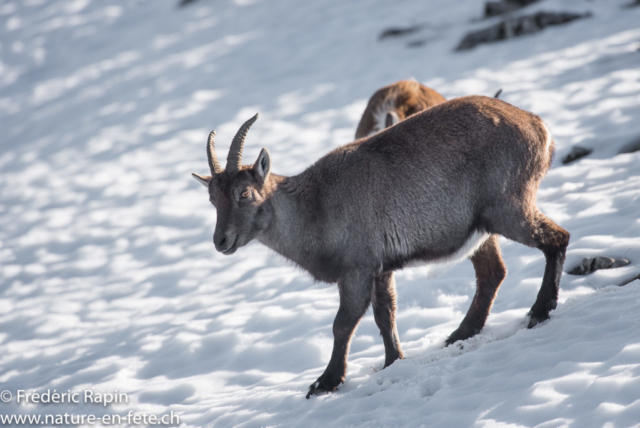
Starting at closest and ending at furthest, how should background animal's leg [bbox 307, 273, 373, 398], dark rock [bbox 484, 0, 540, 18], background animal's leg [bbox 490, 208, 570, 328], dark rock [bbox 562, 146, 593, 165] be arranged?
background animal's leg [bbox 490, 208, 570, 328] < background animal's leg [bbox 307, 273, 373, 398] < dark rock [bbox 562, 146, 593, 165] < dark rock [bbox 484, 0, 540, 18]

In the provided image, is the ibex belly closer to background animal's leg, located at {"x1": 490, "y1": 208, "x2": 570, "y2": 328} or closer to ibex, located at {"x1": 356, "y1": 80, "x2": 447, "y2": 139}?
background animal's leg, located at {"x1": 490, "y1": 208, "x2": 570, "y2": 328}

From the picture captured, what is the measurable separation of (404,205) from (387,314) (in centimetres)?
96

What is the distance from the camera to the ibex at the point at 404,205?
4.74m

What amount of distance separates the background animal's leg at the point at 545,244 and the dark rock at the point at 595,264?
1.14 meters

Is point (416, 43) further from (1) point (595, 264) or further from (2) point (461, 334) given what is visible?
(2) point (461, 334)

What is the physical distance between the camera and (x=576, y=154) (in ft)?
27.5

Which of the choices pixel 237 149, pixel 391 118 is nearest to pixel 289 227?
pixel 237 149

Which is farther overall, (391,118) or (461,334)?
(391,118)

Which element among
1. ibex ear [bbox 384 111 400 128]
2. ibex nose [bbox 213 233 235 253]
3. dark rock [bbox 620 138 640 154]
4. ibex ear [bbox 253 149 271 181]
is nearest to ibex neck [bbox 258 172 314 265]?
ibex ear [bbox 253 149 271 181]

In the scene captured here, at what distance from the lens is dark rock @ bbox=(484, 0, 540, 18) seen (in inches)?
529

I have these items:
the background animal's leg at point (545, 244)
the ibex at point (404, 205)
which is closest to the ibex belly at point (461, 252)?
the ibex at point (404, 205)

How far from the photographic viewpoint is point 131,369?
6.85 metres

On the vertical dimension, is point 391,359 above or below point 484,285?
below

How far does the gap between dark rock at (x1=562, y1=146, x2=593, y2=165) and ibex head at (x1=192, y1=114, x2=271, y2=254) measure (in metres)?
5.09
